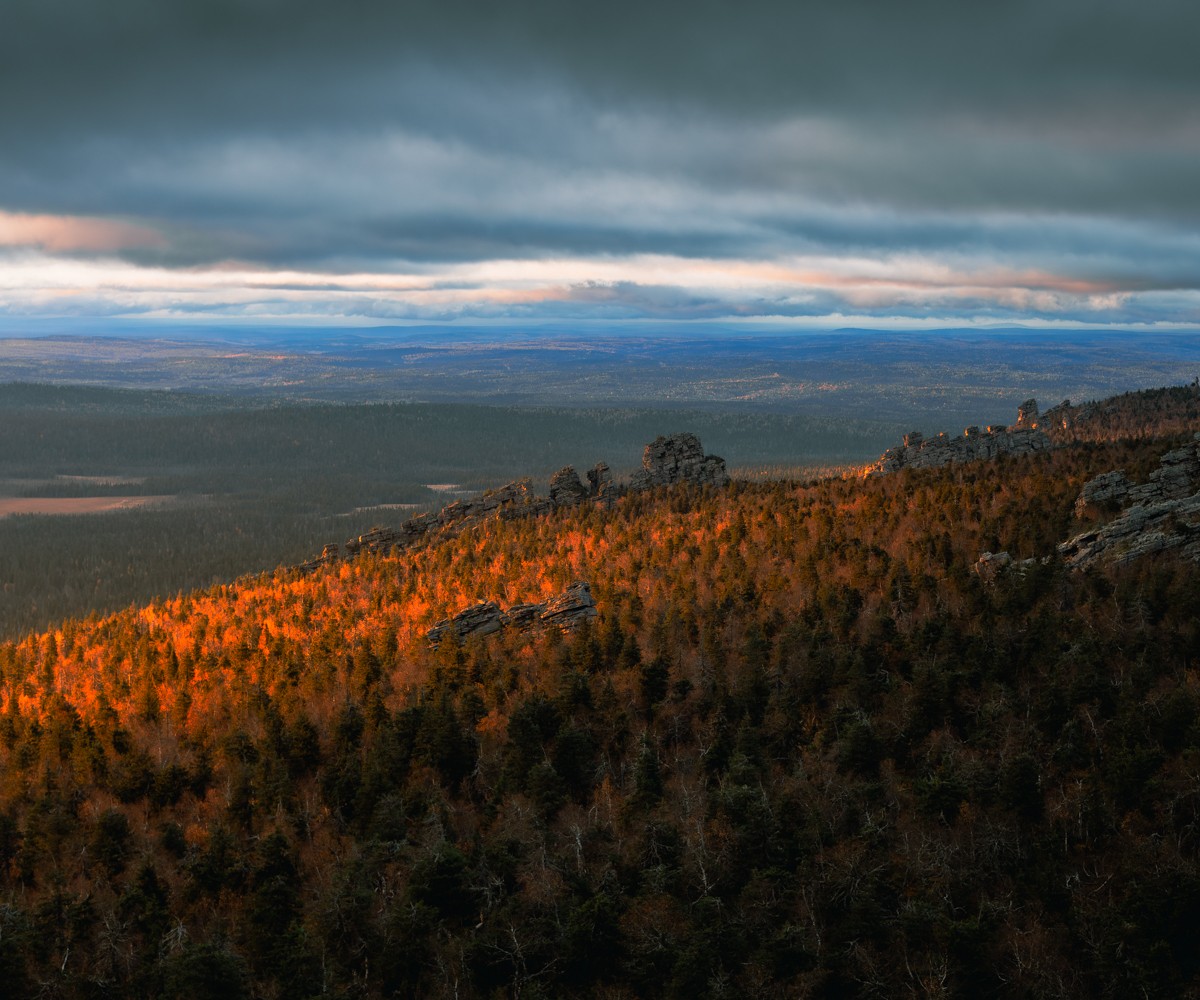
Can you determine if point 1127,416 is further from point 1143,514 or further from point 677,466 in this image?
point 1143,514

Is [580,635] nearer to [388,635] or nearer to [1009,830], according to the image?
[388,635]

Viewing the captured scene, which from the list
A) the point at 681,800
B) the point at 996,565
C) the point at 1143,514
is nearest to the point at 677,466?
the point at 996,565

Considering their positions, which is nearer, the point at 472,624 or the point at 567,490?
the point at 472,624

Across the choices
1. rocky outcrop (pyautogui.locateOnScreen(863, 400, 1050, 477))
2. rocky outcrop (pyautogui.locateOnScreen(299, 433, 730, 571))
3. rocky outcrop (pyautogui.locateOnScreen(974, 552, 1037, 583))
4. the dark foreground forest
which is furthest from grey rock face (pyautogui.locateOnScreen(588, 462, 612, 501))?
rocky outcrop (pyautogui.locateOnScreen(974, 552, 1037, 583))

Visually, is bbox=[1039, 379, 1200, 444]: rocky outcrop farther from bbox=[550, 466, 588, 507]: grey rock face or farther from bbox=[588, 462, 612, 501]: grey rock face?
bbox=[550, 466, 588, 507]: grey rock face

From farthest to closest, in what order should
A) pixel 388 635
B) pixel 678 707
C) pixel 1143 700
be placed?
pixel 388 635 < pixel 678 707 < pixel 1143 700

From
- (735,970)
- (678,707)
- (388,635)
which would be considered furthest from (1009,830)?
(388,635)
